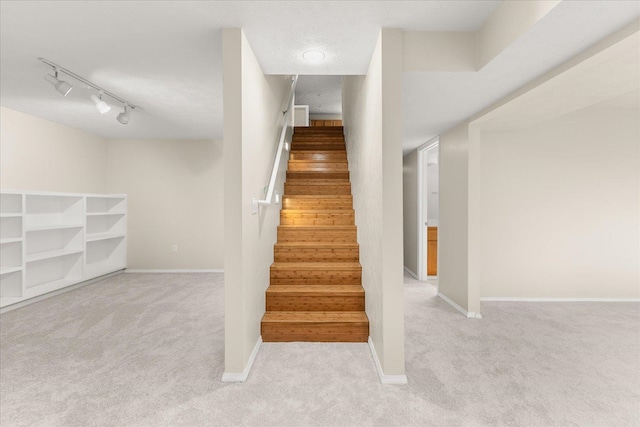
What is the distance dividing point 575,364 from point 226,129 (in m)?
3.12

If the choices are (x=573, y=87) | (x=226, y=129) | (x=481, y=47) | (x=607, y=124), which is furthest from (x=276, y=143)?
(x=607, y=124)

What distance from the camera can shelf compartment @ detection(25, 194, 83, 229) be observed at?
399 centimetres

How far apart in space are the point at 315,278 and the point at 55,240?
4047 mm

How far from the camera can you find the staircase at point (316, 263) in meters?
2.63

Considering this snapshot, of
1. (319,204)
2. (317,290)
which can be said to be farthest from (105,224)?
(317,290)

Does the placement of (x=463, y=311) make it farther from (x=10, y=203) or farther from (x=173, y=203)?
(x=10, y=203)

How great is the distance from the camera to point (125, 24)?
6.61 feet

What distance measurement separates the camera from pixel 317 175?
4.29 m

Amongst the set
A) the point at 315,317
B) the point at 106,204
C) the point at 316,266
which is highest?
the point at 106,204

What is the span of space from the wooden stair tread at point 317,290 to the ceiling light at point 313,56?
2.04 m

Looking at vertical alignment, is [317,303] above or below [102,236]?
below

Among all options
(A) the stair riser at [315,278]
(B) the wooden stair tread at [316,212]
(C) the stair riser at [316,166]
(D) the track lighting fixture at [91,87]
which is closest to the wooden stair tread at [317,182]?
(C) the stair riser at [316,166]

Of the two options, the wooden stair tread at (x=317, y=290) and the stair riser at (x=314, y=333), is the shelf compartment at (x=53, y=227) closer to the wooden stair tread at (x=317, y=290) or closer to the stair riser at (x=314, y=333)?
the wooden stair tread at (x=317, y=290)

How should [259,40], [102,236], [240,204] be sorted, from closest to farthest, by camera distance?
[240,204] < [259,40] < [102,236]
